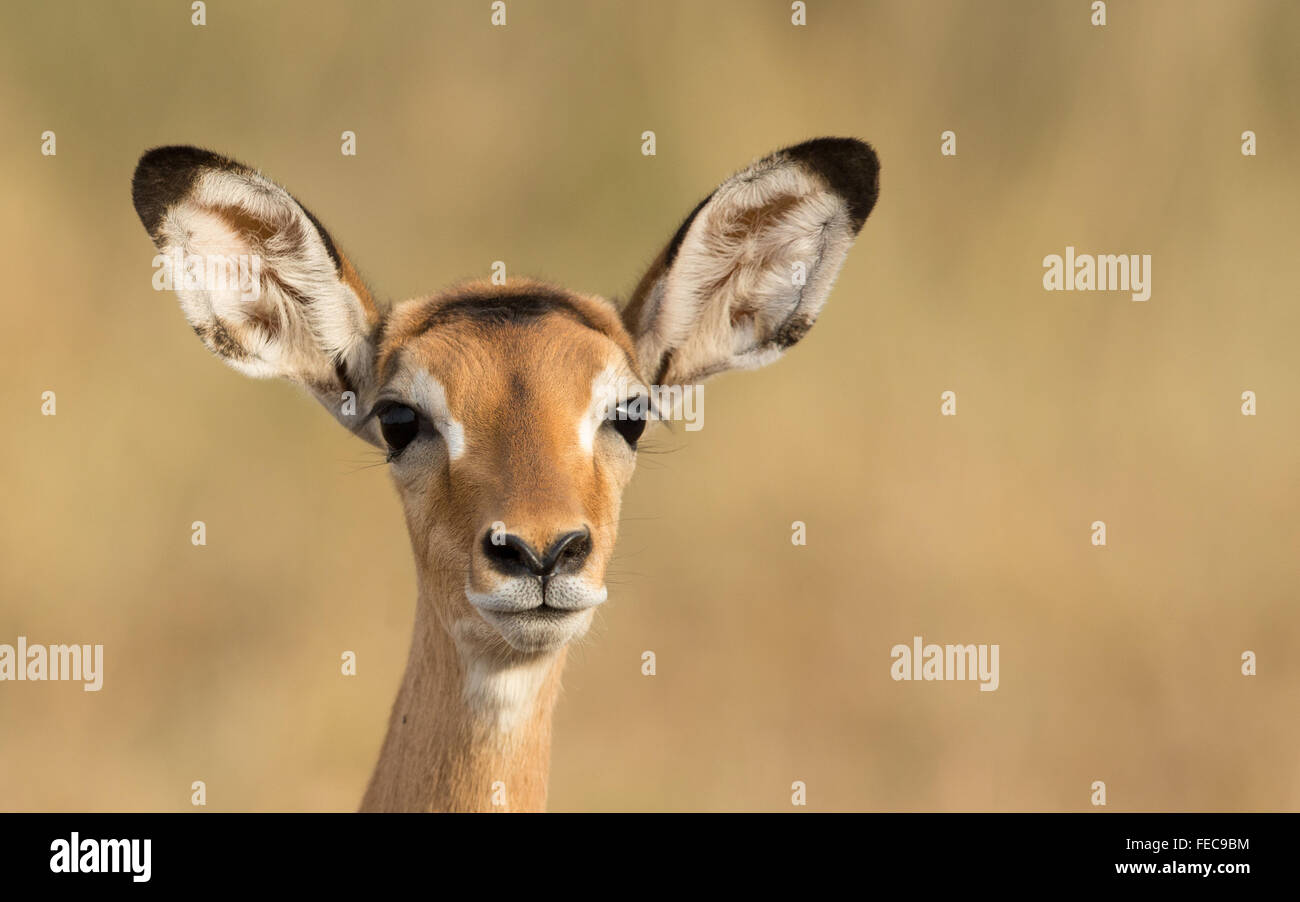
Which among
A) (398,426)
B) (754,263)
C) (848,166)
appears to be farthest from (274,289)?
(848,166)

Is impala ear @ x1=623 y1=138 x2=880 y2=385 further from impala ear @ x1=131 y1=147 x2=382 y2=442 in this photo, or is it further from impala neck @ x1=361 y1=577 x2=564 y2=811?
impala neck @ x1=361 y1=577 x2=564 y2=811

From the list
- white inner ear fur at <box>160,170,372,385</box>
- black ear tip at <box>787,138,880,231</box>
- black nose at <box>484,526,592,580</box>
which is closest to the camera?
black nose at <box>484,526,592,580</box>

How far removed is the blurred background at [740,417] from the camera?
13.7m

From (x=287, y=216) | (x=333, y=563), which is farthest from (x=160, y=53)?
(x=287, y=216)

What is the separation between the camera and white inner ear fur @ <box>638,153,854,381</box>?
6.99m

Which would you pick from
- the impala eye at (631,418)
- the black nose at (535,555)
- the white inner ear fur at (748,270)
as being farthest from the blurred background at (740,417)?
the black nose at (535,555)

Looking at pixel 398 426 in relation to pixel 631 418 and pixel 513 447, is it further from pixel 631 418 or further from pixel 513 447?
pixel 631 418

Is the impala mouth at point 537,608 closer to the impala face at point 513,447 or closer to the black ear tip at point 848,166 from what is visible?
the impala face at point 513,447

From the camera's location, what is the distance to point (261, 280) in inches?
272

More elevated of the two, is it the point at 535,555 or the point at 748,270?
the point at 748,270

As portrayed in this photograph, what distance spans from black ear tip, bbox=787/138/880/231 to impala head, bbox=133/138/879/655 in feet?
0.03

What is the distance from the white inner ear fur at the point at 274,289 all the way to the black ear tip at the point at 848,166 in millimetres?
2324

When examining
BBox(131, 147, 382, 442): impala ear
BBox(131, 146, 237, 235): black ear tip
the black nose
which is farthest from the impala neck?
BBox(131, 146, 237, 235): black ear tip

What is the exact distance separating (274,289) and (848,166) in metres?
2.88
